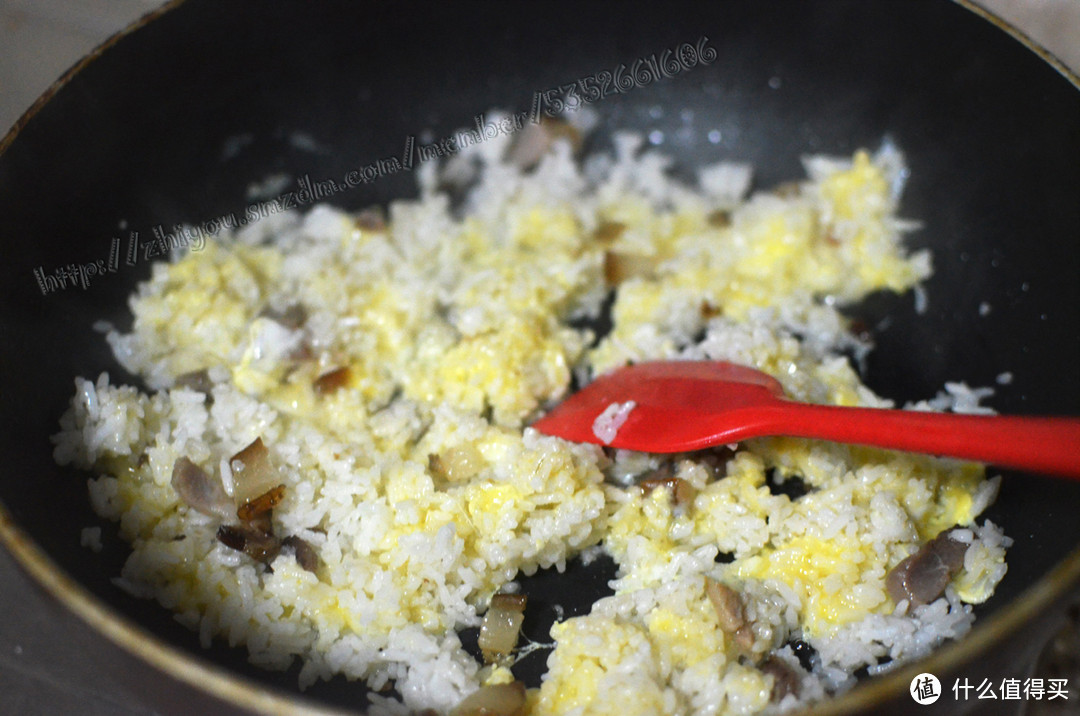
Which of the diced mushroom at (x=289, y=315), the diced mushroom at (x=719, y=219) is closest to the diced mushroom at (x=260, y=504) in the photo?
the diced mushroom at (x=289, y=315)

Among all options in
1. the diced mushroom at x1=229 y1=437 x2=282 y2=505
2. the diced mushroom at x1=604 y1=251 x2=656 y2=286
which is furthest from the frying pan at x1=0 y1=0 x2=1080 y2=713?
the diced mushroom at x1=604 y1=251 x2=656 y2=286

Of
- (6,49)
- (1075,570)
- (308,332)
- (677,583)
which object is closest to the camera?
(1075,570)

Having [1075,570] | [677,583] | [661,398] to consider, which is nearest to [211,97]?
[661,398]

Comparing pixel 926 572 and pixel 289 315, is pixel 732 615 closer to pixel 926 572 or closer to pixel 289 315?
pixel 926 572

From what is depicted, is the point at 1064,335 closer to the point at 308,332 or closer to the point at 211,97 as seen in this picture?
the point at 308,332

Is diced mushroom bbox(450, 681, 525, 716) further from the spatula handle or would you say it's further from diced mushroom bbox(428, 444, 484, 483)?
the spatula handle

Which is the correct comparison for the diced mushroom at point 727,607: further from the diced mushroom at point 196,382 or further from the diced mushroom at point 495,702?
the diced mushroom at point 196,382
